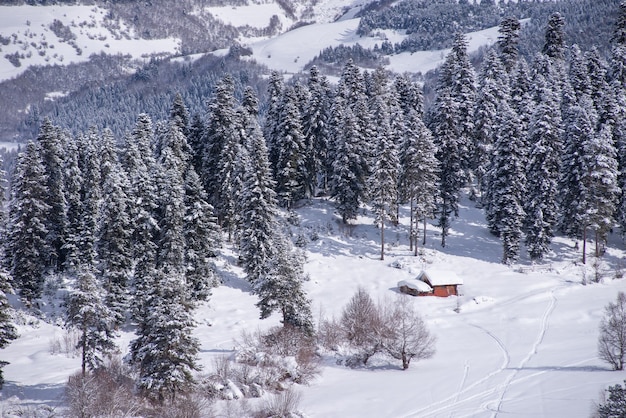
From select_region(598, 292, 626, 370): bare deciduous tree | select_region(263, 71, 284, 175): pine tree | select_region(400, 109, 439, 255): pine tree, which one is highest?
select_region(263, 71, 284, 175): pine tree

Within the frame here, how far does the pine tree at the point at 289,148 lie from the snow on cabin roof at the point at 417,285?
1754 centimetres

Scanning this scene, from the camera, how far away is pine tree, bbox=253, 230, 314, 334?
110ft

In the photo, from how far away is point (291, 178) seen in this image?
58.3 m

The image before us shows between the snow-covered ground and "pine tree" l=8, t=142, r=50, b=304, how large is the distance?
3.59 m

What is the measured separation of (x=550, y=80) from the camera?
218ft

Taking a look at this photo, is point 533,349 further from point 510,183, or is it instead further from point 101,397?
point 101,397

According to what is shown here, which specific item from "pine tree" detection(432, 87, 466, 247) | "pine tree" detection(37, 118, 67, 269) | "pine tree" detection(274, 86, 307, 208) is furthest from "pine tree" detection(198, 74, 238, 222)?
"pine tree" detection(432, 87, 466, 247)

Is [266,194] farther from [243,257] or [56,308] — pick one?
[56,308]

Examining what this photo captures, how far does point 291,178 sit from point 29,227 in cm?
2630

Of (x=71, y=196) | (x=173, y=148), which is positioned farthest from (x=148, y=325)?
(x=173, y=148)

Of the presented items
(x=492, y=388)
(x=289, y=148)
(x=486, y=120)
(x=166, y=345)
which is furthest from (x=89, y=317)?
(x=486, y=120)

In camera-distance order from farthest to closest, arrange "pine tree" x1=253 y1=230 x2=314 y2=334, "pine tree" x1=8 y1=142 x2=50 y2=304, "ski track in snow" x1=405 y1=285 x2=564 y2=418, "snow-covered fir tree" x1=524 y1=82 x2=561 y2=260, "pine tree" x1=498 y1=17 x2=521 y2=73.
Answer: "pine tree" x1=498 y1=17 x2=521 y2=73, "snow-covered fir tree" x1=524 y1=82 x2=561 y2=260, "pine tree" x1=8 y1=142 x2=50 y2=304, "pine tree" x1=253 y1=230 x2=314 y2=334, "ski track in snow" x1=405 y1=285 x2=564 y2=418

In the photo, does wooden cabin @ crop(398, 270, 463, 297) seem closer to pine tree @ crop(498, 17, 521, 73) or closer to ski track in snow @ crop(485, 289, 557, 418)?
ski track in snow @ crop(485, 289, 557, 418)

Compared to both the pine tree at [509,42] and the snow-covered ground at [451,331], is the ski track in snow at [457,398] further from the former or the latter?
the pine tree at [509,42]
